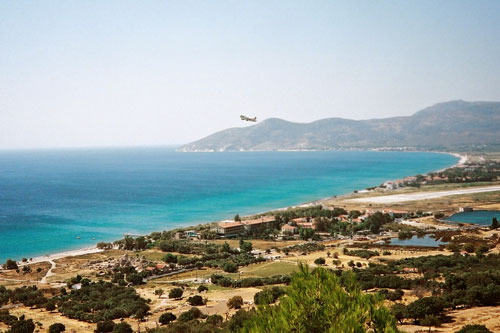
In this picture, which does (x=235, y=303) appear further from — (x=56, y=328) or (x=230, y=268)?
(x=230, y=268)

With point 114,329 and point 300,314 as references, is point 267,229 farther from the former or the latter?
point 300,314

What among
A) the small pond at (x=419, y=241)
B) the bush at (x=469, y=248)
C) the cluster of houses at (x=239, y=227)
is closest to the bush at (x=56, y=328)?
the bush at (x=469, y=248)

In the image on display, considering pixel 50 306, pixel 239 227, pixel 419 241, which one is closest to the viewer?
pixel 50 306

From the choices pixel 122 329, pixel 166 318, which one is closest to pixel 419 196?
pixel 166 318

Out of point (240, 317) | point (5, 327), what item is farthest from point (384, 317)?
point (5, 327)

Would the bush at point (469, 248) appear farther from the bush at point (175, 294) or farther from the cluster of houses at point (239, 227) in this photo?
the cluster of houses at point (239, 227)

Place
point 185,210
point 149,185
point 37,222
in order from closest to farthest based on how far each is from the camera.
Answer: point 37,222, point 185,210, point 149,185

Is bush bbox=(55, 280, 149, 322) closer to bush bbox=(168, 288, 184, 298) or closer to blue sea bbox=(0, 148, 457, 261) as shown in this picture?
bush bbox=(168, 288, 184, 298)
